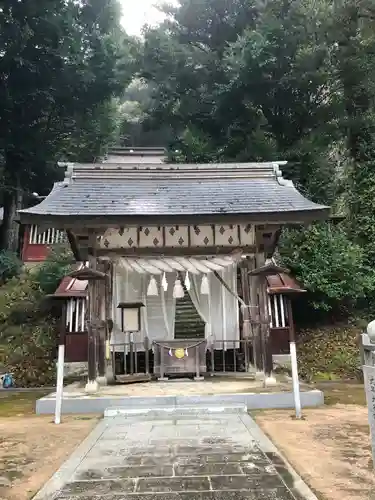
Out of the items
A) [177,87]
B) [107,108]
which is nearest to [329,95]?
[177,87]

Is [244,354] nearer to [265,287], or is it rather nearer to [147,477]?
[265,287]

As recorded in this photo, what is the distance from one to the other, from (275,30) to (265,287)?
11980 mm

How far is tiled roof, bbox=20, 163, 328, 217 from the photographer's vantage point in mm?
8117

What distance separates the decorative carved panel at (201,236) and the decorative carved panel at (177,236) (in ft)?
0.42

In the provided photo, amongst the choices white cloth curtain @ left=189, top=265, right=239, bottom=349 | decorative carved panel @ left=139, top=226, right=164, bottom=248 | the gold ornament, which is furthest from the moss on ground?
white cloth curtain @ left=189, top=265, right=239, bottom=349

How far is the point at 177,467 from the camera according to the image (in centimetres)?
394

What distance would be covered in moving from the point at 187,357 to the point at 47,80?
48.3 feet

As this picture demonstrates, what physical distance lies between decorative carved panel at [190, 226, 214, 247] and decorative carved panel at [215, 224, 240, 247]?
13cm

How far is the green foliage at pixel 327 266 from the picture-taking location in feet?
37.3

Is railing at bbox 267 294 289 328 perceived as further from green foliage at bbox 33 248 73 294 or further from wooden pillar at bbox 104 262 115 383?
green foliage at bbox 33 248 73 294

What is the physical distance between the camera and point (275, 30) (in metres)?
16.1

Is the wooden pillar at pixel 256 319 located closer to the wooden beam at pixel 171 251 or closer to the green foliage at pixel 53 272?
the wooden beam at pixel 171 251

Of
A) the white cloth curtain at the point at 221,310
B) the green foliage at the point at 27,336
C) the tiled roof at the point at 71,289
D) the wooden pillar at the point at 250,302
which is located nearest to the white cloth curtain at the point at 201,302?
the white cloth curtain at the point at 221,310

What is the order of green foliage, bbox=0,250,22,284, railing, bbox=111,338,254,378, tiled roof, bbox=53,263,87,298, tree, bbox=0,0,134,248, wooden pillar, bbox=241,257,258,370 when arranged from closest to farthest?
1. wooden pillar, bbox=241,257,258,370
2. tiled roof, bbox=53,263,87,298
3. railing, bbox=111,338,254,378
4. green foliage, bbox=0,250,22,284
5. tree, bbox=0,0,134,248
